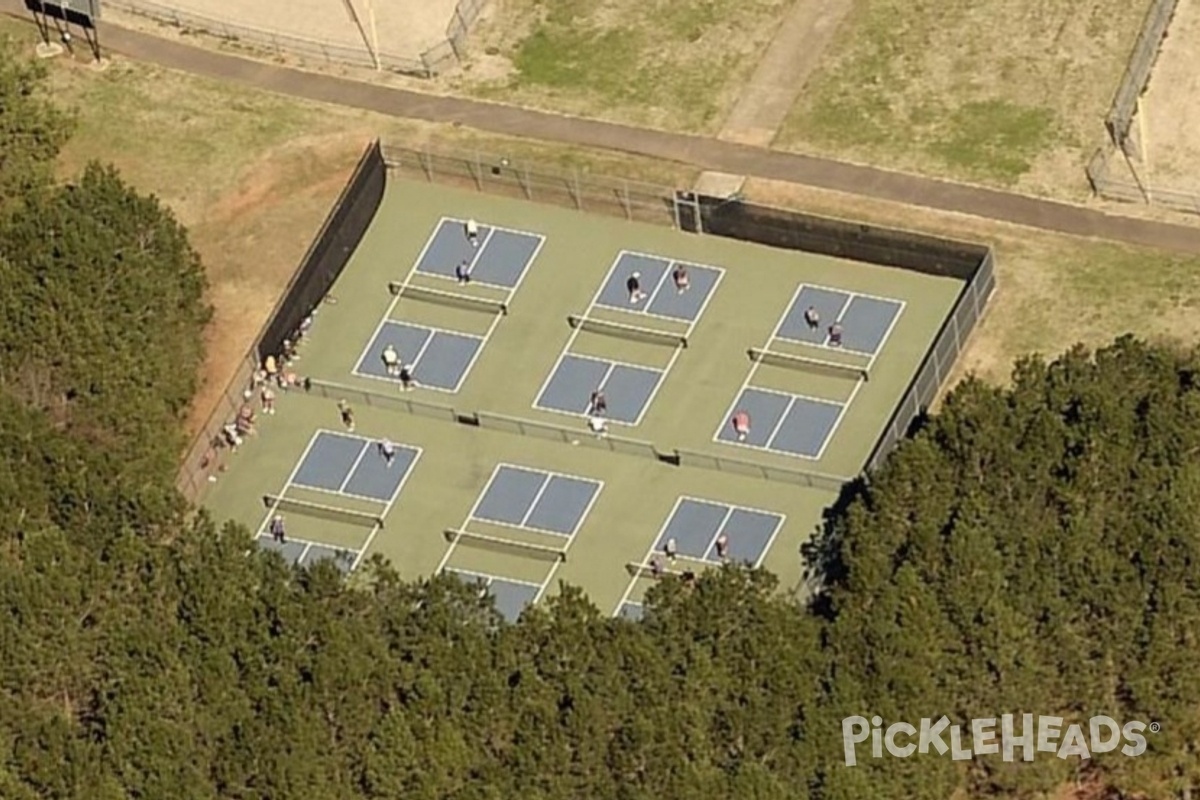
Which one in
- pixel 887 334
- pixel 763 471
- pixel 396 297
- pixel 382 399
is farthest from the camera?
pixel 396 297

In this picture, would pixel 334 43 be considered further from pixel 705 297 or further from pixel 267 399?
pixel 705 297

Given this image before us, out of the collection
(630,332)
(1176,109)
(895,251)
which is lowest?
(630,332)

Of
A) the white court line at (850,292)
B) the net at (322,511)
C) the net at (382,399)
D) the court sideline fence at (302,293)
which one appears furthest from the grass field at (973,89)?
the net at (322,511)

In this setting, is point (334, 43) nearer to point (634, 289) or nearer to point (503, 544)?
point (634, 289)

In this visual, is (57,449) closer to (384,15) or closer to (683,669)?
(683,669)

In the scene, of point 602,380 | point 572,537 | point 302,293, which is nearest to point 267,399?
point 302,293

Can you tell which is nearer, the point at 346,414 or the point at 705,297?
the point at 346,414

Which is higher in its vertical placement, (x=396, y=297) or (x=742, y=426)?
(x=396, y=297)

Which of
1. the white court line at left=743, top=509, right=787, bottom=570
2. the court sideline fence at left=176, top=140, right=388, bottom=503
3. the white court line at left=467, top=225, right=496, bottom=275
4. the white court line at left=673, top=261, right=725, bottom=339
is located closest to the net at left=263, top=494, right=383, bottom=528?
the court sideline fence at left=176, top=140, right=388, bottom=503

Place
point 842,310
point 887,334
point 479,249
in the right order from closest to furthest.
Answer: point 887,334, point 842,310, point 479,249
